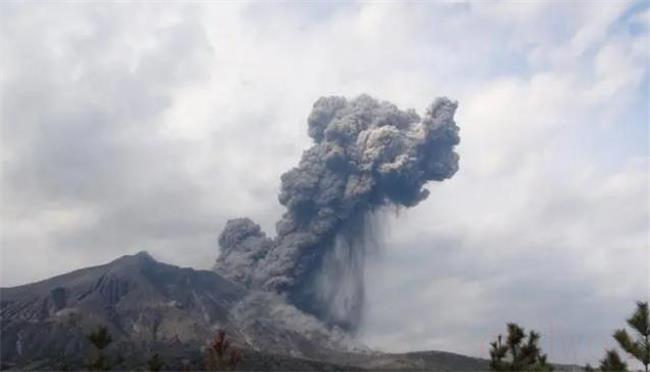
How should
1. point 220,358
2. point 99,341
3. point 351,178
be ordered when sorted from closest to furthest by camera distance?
1. point 220,358
2. point 99,341
3. point 351,178

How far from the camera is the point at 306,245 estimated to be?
613ft

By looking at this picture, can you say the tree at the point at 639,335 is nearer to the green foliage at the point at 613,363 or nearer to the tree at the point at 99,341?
the green foliage at the point at 613,363

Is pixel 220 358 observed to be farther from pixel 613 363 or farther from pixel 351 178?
pixel 351 178

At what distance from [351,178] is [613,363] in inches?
5931

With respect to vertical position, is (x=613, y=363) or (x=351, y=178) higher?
(x=351, y=178)

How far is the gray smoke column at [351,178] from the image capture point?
17750 cm

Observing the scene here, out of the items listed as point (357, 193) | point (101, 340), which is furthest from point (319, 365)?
point (101, 340)

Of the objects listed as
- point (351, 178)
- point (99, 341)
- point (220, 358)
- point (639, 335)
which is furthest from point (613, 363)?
point (351, 178)

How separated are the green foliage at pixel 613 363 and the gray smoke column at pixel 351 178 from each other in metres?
143

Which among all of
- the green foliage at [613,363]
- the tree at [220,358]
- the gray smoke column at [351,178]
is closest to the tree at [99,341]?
the tree at [220,358]

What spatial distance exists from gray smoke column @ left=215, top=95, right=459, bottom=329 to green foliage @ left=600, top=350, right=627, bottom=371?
142572 mm

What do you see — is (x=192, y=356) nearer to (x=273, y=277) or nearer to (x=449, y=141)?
(x=273, y=277)

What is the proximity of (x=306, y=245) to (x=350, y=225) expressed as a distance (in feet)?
40.3

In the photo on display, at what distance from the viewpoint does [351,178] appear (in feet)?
596
